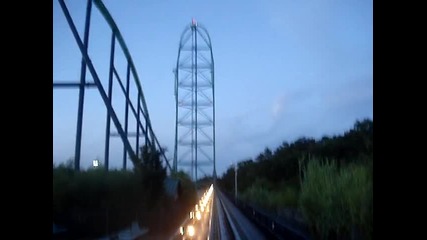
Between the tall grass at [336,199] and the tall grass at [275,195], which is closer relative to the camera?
the tall grass at [336,199]

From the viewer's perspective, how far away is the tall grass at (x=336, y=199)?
614 centimetres

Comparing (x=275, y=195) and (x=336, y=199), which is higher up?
(x=336, y=199)

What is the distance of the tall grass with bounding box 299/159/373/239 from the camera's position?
614 cm

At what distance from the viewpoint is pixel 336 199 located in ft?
24.0

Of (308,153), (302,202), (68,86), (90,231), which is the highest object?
(68,86)

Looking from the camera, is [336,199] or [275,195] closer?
[336,199]

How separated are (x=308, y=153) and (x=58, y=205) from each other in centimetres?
482
